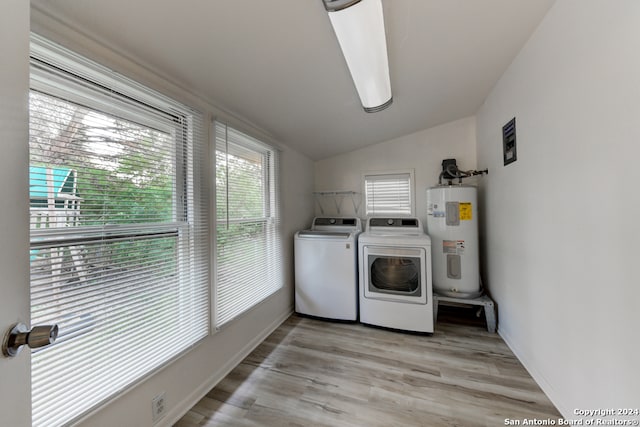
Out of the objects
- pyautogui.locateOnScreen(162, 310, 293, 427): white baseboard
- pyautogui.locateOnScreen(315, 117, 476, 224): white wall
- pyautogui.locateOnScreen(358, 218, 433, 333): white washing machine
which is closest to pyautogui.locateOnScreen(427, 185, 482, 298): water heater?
pyautogui.locateOnScreen(358, 218, 433, 333): white washing machine

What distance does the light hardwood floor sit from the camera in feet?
4.75

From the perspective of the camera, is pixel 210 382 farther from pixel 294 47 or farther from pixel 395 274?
pixel 294 47

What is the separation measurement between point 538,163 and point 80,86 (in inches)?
102

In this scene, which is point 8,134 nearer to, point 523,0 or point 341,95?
point 341,95

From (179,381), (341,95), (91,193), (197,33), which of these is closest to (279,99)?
(341,95)

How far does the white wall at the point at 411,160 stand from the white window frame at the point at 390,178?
0.04 meters

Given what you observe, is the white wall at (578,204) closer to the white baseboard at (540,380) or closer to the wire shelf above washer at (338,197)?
the white baseboard at (540,380)

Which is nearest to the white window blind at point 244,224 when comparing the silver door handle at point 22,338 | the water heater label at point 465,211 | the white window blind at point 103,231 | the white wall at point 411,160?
the white window blind at point 103,231

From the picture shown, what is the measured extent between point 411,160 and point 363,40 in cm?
222

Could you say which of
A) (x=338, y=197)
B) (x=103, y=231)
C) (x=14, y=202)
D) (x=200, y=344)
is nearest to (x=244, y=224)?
(x=200, y=344)

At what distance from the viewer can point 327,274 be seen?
2.67 metres

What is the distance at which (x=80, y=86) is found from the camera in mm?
1038

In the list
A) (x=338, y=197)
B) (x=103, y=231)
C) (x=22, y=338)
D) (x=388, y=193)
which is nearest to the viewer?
(x=22, y=338)

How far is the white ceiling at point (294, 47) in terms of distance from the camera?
104cm
